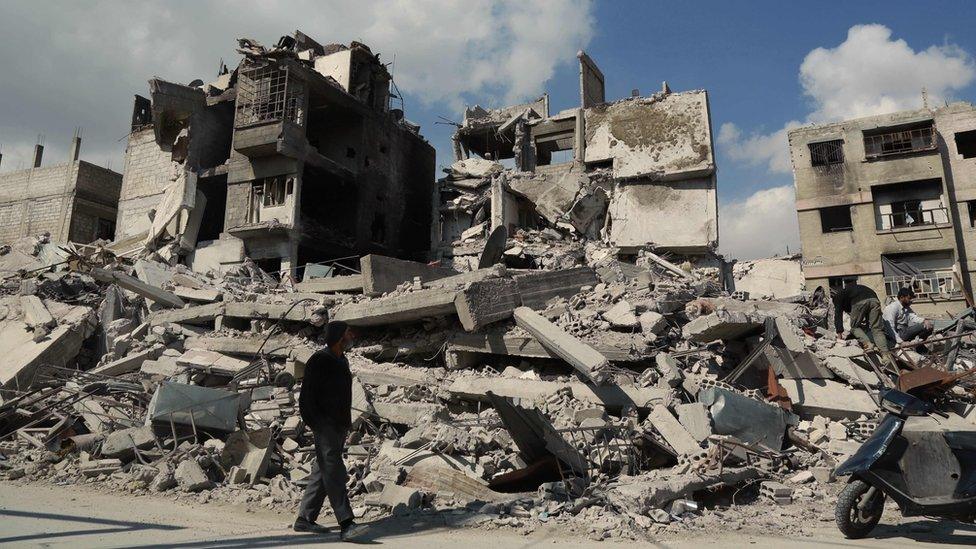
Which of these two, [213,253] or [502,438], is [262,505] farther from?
[213,253]

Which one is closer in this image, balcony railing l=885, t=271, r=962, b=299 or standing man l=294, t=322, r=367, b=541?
standing man l=294, t=322, r=367, b=541

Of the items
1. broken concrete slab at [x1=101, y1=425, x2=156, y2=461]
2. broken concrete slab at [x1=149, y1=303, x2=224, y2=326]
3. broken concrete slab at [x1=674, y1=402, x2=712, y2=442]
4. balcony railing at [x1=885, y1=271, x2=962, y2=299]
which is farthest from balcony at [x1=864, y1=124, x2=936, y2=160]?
broken concrete slab at [x1=101, y1=425, x2=156, y2=461]

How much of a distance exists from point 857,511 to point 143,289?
12.8m

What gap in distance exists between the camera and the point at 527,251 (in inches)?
874

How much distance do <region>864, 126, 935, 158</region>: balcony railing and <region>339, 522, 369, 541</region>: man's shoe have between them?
24564 millimetres

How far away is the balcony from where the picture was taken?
835 inches

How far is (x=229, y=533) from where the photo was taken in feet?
12.0

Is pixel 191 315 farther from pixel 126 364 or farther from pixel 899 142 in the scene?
pixel 899 142

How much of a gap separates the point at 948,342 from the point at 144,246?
24.8 m

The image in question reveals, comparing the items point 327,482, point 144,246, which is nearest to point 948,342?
point 327,482

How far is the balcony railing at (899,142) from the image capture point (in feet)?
69.6

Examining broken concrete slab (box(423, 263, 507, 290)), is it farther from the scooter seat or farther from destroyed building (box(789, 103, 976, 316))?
destroyed building (box(789, 103, 976, 316))

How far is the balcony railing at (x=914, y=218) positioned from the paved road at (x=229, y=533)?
2126 cm

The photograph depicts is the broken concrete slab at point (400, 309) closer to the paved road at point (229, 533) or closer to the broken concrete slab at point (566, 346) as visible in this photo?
the broken concrete slab at point (566, 346)
